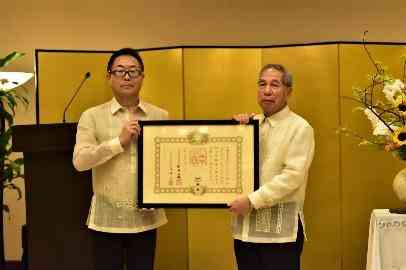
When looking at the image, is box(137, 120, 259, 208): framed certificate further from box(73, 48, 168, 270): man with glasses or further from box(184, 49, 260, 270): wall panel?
box(184, 49, 260, 270): wall panel

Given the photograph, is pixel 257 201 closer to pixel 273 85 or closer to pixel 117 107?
pixel 273 85

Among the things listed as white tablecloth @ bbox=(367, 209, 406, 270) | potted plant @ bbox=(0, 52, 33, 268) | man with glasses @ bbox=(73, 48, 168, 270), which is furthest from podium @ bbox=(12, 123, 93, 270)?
white tablecloth @ bbox=(367, 209, 406, 270)

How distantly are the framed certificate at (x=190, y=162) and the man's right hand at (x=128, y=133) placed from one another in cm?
6

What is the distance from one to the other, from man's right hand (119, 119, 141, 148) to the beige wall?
218 cm

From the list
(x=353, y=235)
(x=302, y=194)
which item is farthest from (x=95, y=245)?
(x=353, y=235)

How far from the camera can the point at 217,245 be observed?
141 inches

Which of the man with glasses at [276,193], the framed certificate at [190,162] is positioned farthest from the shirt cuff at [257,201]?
the framed certificate at [190,162]

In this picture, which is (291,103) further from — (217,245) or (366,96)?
(217,245)

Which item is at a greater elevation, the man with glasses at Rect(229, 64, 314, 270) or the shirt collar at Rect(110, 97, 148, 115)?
the shirt collar at Rect(110, 97, 148, 115)

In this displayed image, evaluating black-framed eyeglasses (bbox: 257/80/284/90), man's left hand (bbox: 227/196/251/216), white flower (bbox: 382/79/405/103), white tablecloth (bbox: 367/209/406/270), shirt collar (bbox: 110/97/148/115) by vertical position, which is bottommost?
white tablecloth (bbox: 367/209/406/270)

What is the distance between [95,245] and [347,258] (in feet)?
6.20

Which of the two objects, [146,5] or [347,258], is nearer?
[347,258]

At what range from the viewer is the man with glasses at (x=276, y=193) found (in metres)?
2.18

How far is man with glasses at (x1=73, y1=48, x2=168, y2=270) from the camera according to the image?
90.6 inches
